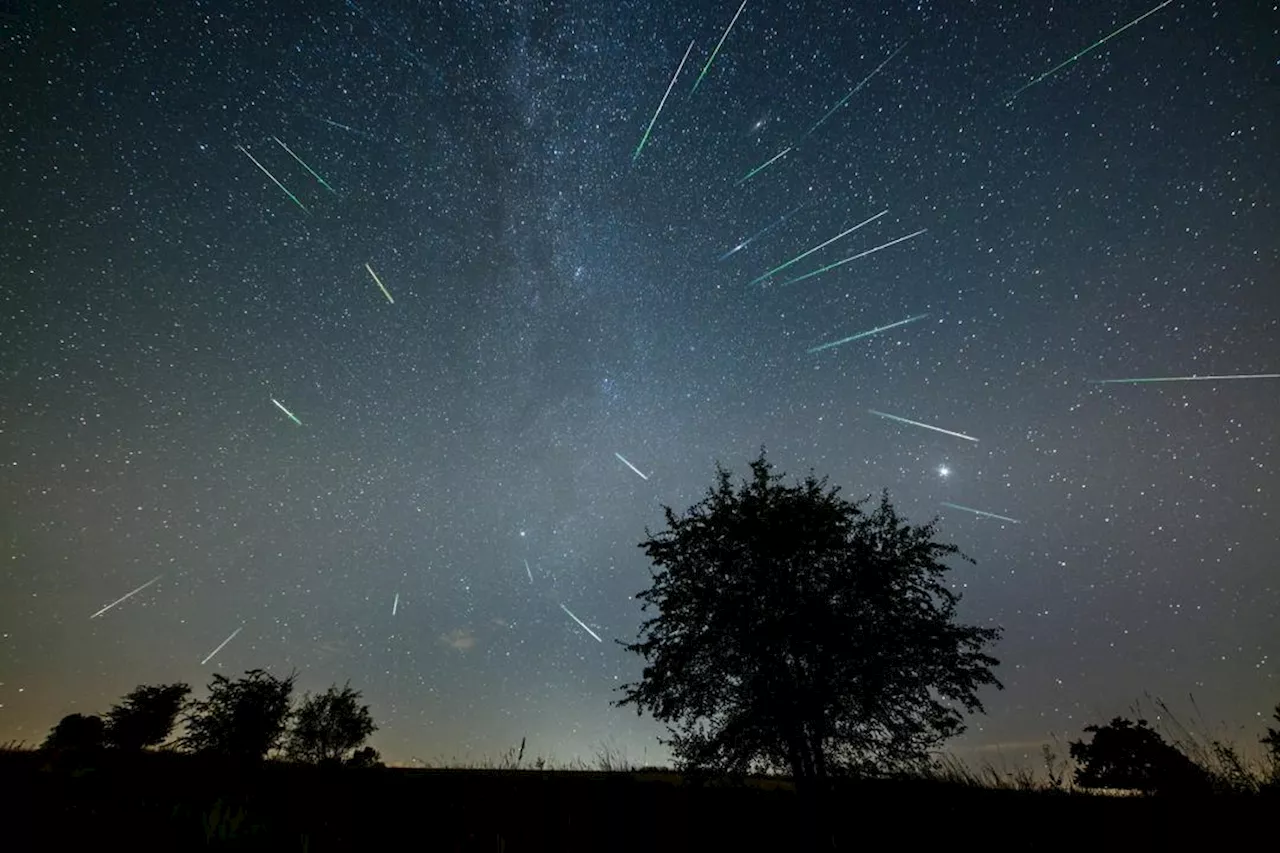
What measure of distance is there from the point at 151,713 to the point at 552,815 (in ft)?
154

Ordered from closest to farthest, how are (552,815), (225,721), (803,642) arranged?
1. (552,815)
2. (803,642)
3. (225,721)

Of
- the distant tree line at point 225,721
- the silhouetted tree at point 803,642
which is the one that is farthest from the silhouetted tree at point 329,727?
the silhouetted tree at point 803,642

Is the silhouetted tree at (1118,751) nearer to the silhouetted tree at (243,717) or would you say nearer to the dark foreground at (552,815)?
the dark foreground at (552,815)

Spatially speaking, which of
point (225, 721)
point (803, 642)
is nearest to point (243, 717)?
point (225, 721)

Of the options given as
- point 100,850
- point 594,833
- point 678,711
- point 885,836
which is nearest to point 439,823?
point 594,833

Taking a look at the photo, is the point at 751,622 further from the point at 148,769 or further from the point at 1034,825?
the point at 148,769

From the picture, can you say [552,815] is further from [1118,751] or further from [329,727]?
[329,727]

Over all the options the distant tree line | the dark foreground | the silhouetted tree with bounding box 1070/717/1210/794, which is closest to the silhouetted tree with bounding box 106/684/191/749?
the distant tree line

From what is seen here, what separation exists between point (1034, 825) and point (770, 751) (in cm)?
1098

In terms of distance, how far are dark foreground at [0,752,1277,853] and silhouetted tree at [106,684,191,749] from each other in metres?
39.1

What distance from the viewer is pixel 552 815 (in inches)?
265

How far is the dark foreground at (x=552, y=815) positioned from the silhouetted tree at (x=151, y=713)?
1540 inches

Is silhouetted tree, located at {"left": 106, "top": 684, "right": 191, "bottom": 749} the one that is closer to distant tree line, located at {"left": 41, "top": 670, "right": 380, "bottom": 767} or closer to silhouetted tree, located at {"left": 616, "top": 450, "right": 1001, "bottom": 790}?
distant tree line, located at {"left": 41, "top": 670, "right": 380, "bottom": 767}

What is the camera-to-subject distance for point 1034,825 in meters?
5.97
